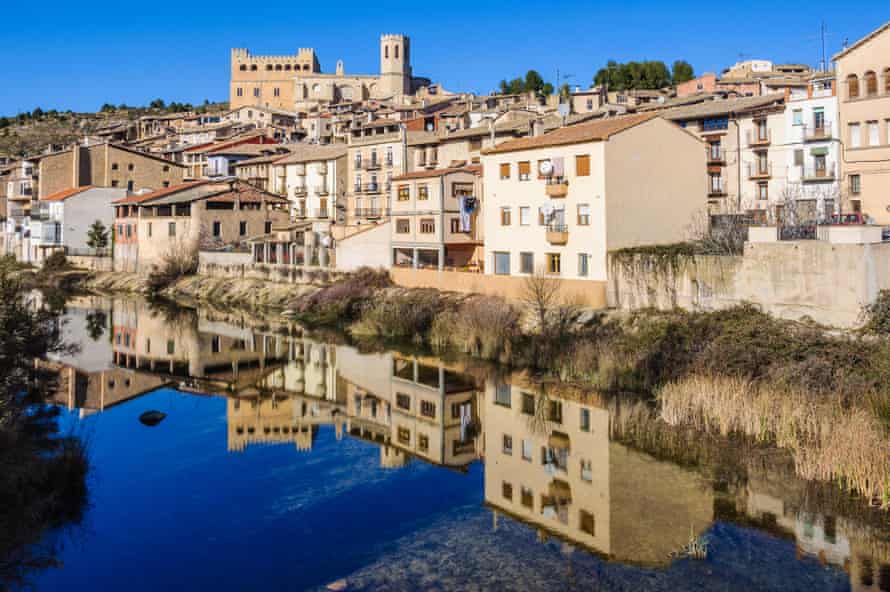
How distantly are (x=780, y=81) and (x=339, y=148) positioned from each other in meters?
29.1

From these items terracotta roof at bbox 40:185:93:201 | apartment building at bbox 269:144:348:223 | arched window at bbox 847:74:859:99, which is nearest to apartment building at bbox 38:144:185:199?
terracotta roof at bbox 40:185:93:201

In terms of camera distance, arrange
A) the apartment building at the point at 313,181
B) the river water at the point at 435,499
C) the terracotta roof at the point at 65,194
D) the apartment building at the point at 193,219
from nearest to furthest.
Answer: the river water at the point at 435,499 < the apartment building at the point at 193,219 < the apartment building at the point at 313,181 < the terracotta roof at the point at 65,194

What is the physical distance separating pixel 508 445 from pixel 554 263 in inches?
537

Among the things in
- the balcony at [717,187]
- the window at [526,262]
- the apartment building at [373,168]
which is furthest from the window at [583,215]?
the apartment building at [373,168]

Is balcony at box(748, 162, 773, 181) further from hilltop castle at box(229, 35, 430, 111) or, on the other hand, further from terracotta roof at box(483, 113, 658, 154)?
hilltop castle at box(229, 35, 430, 111)

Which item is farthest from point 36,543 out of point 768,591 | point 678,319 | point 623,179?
point 623,179

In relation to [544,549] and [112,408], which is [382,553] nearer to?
[544,549]

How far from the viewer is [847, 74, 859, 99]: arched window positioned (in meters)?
33.8

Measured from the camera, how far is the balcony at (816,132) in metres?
35.6

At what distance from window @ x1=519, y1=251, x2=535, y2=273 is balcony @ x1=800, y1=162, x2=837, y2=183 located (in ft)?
44.2

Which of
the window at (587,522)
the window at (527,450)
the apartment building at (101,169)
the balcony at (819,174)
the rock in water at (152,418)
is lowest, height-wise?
the window at (587,522)

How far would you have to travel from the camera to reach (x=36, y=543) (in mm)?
12445

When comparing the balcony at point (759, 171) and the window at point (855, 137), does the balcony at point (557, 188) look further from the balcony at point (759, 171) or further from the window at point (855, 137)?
the window at point (855, 137)

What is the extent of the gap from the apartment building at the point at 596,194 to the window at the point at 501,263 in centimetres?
6
